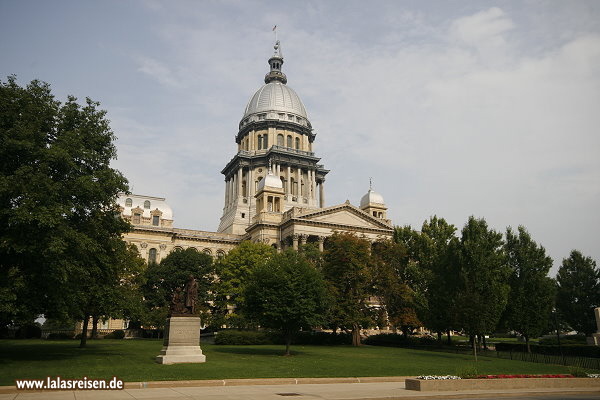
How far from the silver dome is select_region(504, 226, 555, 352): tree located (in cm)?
7308

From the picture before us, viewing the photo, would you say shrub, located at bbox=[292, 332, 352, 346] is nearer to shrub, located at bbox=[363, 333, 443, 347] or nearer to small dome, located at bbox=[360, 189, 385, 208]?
shrub, located at bbox=[363, 333, 443, 347]

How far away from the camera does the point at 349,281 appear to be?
4819 centimetres

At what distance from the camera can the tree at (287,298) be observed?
34750 mm

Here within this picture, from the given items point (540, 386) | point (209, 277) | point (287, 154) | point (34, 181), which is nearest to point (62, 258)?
point (34, 181)

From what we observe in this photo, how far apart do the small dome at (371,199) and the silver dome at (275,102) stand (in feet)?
94.6

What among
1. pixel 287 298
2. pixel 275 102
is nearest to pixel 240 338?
pixel 287 298

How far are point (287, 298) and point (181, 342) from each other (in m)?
10.2

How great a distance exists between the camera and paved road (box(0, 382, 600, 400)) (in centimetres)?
1512

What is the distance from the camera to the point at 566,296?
65.7 meters

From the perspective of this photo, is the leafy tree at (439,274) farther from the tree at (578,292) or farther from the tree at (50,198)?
the tree at (50,198)

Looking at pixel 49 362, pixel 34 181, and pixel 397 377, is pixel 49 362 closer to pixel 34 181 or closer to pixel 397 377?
pixel 34 181

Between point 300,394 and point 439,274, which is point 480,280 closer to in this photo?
point 439,274

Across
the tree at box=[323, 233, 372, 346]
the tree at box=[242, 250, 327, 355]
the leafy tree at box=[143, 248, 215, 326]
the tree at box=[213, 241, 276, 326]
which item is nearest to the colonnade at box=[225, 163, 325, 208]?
the leafy tree at box=[143, 248, 215, 326]

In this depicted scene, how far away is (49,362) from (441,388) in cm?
1945
